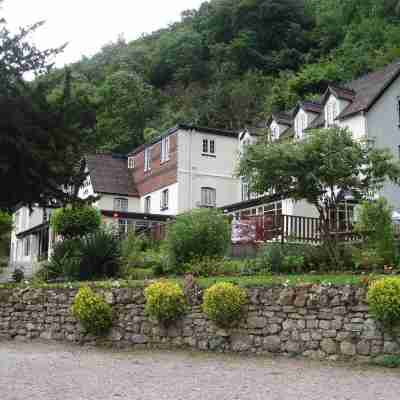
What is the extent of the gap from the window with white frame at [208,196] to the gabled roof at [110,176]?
667cm

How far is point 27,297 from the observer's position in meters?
17.5

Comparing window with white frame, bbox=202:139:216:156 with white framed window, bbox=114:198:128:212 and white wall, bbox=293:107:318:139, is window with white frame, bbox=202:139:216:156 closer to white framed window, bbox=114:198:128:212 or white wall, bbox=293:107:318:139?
A: white wall, bbox=293:107:318:139

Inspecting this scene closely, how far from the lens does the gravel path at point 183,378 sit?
921 cm

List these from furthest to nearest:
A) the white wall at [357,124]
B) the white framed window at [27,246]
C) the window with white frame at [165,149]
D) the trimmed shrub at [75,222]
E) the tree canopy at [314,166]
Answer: the white framed window at [27,246]
the window with white frame at [165,149]
the white wall at [357,124]
the trimmed shrub at [75,222]
the tree canopy at [314,166]

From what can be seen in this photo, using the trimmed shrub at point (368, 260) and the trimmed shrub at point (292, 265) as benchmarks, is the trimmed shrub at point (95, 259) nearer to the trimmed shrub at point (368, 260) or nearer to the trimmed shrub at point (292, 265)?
the trimmed shrub at point (292, 265)

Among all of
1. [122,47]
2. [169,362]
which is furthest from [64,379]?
[122,47]

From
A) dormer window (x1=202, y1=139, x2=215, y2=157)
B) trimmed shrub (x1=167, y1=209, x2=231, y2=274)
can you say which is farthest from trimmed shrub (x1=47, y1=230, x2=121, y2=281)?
dormer window (x1=202, y1=139, x2=215, y2=157)

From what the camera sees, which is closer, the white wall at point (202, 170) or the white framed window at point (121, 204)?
the white wall at point (202, 170)

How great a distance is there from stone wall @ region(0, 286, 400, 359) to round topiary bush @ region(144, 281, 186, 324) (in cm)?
23

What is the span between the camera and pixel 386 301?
11469 millimetres

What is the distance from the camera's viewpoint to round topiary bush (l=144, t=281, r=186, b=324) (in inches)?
564

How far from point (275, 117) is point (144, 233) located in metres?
15.5

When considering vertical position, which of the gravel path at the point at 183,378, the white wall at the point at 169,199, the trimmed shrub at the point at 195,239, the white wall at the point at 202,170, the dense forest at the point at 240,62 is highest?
the dense forest at the point at 240,62

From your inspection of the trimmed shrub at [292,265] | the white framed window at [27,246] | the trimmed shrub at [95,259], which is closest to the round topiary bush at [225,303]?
the trimmed shrub at [292,265]
